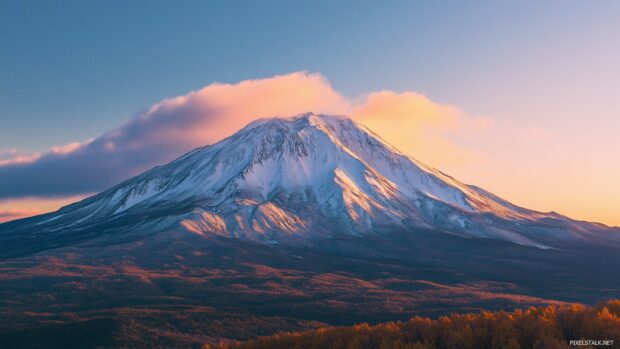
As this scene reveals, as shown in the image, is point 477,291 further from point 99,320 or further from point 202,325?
point 99,320

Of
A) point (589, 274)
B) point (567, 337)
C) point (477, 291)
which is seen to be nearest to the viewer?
point (567, 337)

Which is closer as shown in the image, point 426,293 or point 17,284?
point 426,293

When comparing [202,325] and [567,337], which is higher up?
[567,337]


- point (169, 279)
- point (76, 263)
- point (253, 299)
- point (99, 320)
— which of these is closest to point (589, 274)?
point (253, 299)

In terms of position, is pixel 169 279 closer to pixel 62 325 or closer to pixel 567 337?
pixel 62 325

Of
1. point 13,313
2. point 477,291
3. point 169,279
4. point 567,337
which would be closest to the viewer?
point 567,337

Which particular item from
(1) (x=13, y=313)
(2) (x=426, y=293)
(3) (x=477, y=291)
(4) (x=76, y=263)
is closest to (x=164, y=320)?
(1) (x=13, y=313)

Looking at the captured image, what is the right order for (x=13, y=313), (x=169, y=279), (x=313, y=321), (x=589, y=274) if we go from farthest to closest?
(x=589, y=274)
(x=169, y=279)
(x=13, y=313)
(x=313, y=321)
